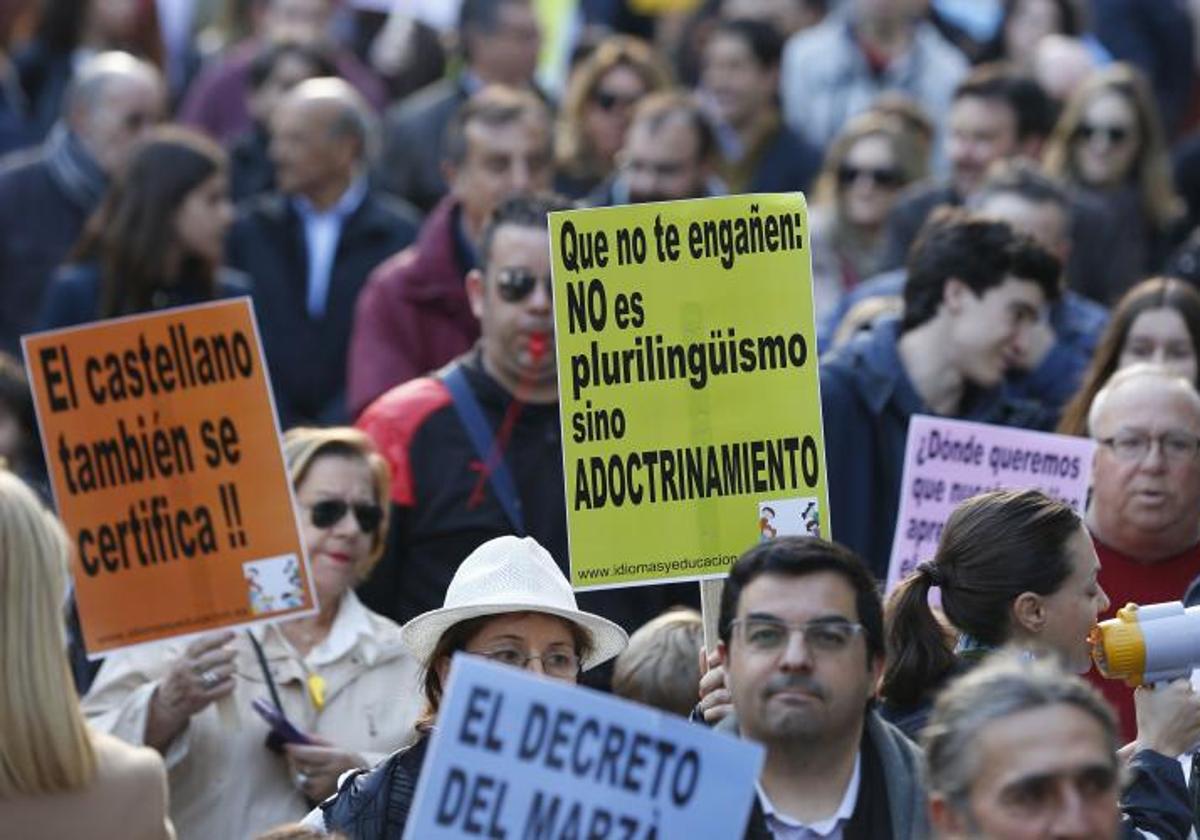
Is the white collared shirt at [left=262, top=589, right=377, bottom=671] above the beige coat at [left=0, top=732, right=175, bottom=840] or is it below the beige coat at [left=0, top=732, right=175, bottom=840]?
below

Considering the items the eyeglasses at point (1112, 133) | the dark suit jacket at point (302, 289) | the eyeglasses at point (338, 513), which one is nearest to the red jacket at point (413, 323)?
the dark suit jacket at point (302, 289)

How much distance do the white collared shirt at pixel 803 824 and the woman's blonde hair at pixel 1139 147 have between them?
725 cm

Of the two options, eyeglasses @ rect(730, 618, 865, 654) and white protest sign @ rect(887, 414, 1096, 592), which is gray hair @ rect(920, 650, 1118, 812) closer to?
eyeglasses @ rect(730, 618, 865, 654)

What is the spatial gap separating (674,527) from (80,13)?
8685 mm

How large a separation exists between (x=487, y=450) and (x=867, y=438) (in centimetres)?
117

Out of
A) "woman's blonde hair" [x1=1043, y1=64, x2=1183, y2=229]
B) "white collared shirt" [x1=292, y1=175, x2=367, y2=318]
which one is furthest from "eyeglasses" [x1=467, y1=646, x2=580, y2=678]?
"woman's blonde hair" [x1=1043, y1=64, x2=1183, y2=229]

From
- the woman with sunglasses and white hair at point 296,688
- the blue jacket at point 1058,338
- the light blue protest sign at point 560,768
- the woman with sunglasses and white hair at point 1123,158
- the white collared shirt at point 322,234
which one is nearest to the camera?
the light blue protest sign at point 560,768

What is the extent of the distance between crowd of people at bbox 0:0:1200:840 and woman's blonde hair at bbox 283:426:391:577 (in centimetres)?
1

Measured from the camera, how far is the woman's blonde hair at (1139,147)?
1314 centimetres

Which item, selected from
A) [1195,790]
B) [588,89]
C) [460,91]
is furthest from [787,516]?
[460,91]

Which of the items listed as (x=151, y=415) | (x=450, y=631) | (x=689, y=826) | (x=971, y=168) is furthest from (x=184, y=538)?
(x=971, y=168)

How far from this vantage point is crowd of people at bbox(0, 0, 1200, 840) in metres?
6.22

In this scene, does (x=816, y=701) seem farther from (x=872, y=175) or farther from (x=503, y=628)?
(x=872, y=175)

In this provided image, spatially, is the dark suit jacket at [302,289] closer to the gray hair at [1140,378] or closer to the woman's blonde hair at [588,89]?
the woman's blonde hair at [588,89]
